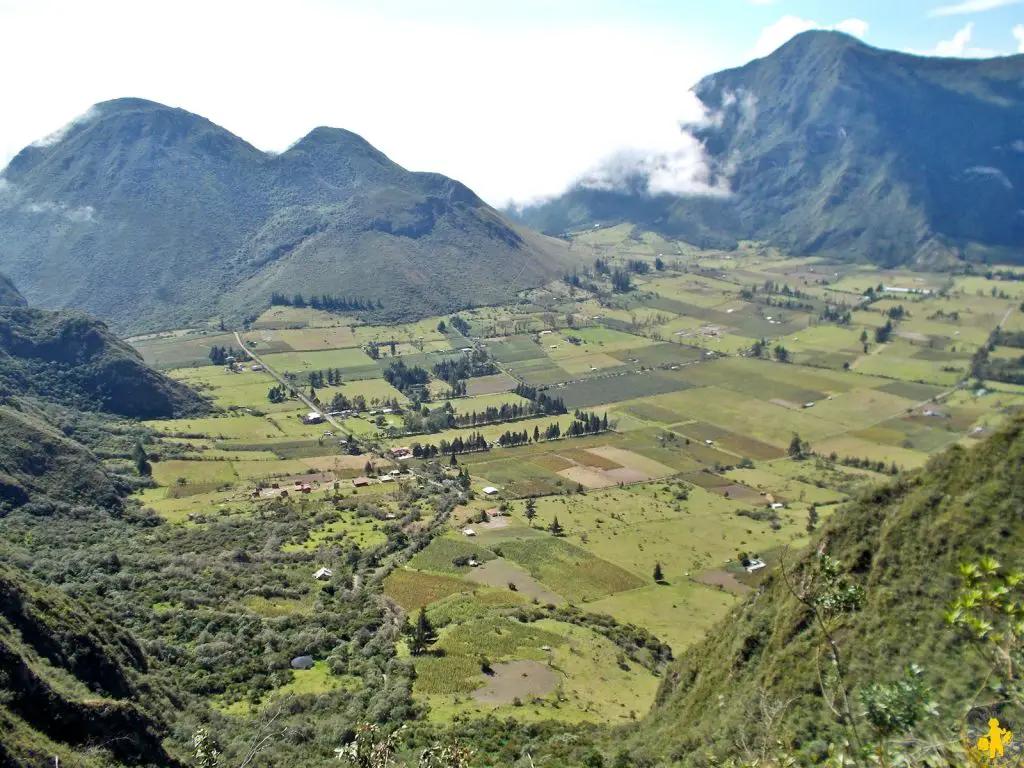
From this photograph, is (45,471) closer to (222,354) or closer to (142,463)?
(142,463)

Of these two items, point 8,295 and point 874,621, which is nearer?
point 874,621

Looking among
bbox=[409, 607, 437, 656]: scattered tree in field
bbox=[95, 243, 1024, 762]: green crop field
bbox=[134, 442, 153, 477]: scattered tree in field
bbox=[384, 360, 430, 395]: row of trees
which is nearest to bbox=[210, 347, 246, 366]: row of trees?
bbox=[95, 243, 1024, 762]: green crop field

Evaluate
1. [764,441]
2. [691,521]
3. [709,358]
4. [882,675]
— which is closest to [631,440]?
[764,441]

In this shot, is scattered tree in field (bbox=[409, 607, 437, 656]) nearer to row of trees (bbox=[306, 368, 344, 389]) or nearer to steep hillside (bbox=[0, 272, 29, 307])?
row of trees (bbox=[306, 368, 344, 389])

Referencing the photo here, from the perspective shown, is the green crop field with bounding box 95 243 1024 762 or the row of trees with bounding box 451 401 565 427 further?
the row of trees with bounding box 451 401 565 427

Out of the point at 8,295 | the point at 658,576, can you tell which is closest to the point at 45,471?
the point at 658,576

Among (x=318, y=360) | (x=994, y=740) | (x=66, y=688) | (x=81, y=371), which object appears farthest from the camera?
(x=318, y=360)

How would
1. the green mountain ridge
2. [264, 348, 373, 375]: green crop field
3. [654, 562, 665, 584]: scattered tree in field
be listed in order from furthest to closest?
[264, 348, 373, 375]: green crop field, the green mountain ridge, [654, 562, 665, 584]: scattered tree in field
